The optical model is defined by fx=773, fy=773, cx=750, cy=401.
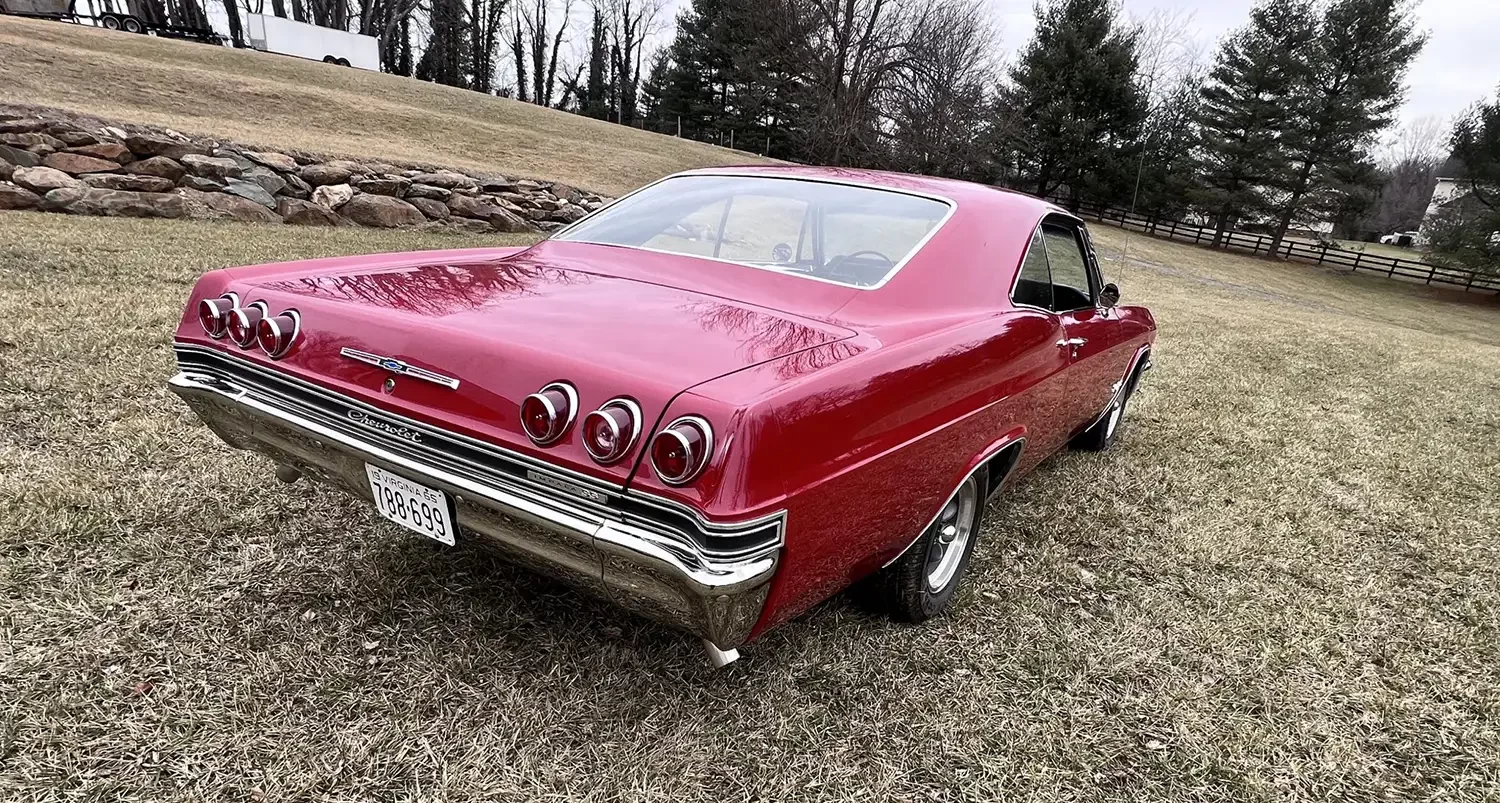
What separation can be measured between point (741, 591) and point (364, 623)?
1390 mm

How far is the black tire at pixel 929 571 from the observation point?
2389 millimetres

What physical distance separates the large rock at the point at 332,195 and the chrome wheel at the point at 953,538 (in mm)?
9914

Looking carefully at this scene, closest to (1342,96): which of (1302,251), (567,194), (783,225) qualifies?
(1302,251)

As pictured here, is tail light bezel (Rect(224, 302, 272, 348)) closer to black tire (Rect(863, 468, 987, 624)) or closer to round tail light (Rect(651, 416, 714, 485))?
round tail light (Rect(651, 416, 714, 485))

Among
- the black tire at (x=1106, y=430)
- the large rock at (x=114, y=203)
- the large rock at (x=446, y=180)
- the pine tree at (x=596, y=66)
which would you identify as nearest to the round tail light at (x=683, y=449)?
the black tire at (x=1106, y=430)

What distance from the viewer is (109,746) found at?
5.89 ft

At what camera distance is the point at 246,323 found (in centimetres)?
210

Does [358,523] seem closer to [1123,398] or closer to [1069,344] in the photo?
[1069,344]

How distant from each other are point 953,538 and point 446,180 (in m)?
11.0

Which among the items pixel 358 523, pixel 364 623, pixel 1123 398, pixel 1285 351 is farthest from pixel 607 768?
pixel 1285 351

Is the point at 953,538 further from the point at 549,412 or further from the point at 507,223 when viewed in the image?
the point at 507,223

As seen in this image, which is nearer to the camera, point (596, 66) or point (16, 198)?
point (16, 198)

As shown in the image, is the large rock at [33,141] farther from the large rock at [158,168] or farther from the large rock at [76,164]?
the large rock at [158,168]

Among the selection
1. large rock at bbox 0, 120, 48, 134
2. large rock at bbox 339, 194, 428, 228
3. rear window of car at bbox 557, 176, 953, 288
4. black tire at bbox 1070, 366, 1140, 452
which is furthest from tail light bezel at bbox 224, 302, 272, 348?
large rock at bbox 0, 120, 48, 134
